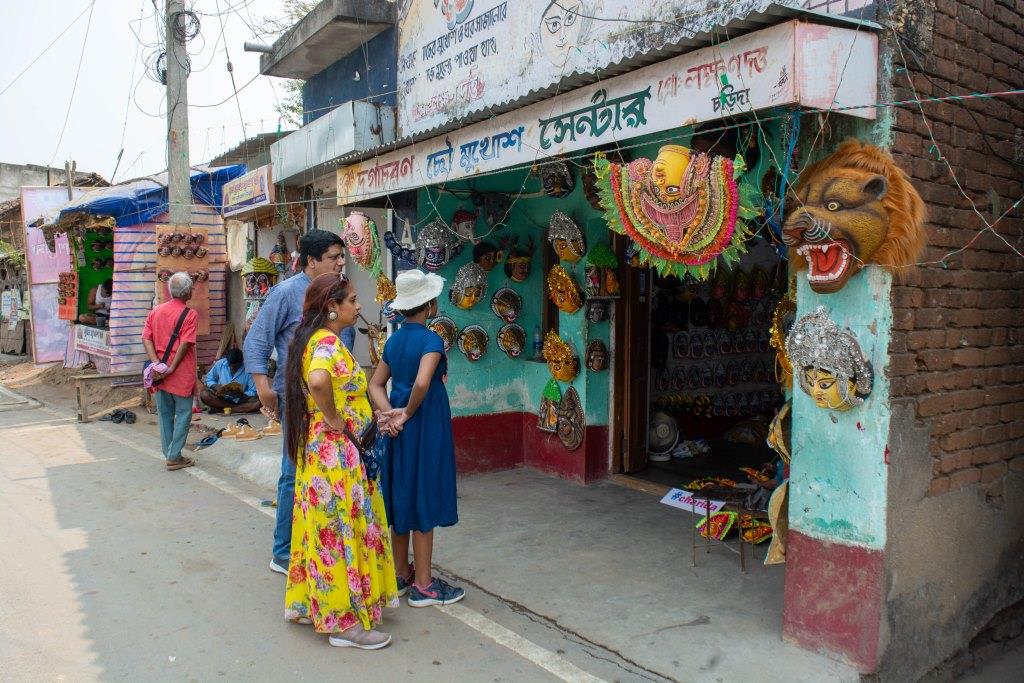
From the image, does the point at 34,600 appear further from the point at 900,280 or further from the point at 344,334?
the point at 900,280

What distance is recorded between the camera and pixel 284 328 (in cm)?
459

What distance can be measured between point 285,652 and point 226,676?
300 millimetres

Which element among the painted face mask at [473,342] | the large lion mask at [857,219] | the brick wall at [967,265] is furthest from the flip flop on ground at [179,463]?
the brick wall at [967,265]

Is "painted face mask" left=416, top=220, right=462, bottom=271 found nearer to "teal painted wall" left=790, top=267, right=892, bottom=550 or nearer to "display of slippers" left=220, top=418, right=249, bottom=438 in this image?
"display of slippers" left=220, top=418, right=249, bottom=438

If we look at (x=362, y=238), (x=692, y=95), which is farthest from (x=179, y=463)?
(x=692, y=95)

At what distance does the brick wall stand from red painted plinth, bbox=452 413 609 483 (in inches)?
127

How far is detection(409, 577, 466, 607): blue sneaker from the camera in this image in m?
4.24

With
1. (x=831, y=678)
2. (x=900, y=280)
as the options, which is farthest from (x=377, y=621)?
(x=900, y=280)

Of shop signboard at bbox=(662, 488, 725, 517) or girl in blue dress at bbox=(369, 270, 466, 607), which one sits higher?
girl in blue dress at bbox=(369, 270, 466, 607)

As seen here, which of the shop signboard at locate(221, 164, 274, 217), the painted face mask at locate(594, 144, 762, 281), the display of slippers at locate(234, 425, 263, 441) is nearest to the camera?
the painted face mask at locate(594, 144, 762, 281)

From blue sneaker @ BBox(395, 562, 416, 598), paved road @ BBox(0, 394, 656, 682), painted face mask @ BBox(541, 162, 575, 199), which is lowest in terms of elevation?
paved road @ BBox(0, 394, 656, 682)

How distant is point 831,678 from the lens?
11.0 feet

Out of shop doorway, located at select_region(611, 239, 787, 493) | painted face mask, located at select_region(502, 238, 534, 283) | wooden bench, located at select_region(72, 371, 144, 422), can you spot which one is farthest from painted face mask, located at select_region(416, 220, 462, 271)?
wooden bench, located at select_region(72, 371, 144, 422)

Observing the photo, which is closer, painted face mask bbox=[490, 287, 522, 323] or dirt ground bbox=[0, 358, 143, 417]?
painted face mask bbox=[490, 287, 522, 323]
